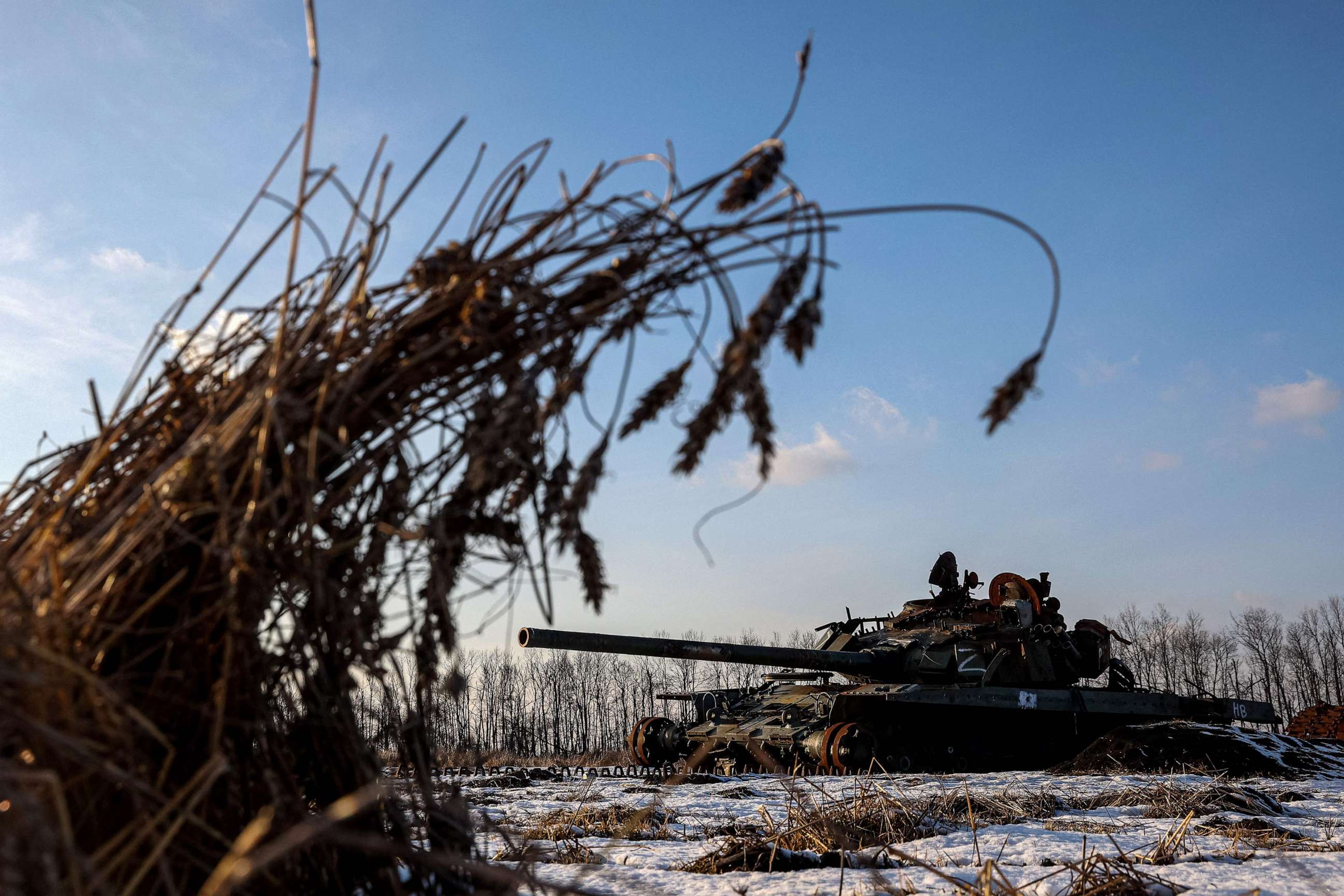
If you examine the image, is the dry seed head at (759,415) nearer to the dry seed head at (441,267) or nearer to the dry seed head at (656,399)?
the dry seed head at (656,399)

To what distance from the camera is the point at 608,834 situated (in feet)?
18.8

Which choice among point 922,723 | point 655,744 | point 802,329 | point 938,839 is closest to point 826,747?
point 922,723

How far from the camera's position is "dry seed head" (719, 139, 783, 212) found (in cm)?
181

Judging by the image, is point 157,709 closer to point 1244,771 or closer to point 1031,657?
point 1244,771

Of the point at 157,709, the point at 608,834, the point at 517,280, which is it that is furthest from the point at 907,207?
the point at 608,834

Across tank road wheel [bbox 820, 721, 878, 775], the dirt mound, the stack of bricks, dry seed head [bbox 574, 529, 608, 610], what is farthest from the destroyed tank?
dry seed head [bbox 574, 529, 608, 610]

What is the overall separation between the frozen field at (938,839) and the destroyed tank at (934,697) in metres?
3.44

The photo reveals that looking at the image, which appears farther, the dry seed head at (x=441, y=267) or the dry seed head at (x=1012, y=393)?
the dry seed head at (x=441, y=267)

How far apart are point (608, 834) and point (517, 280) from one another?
4.51 m

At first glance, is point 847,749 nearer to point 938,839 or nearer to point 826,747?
point 826,747

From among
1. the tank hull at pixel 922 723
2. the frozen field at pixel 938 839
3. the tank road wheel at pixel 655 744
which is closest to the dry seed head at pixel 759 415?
the frozen field at pixel 938 839

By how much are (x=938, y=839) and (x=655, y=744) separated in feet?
32.2

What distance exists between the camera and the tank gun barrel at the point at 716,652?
9.88 meters

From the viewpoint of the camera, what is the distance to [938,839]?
16.6ft
